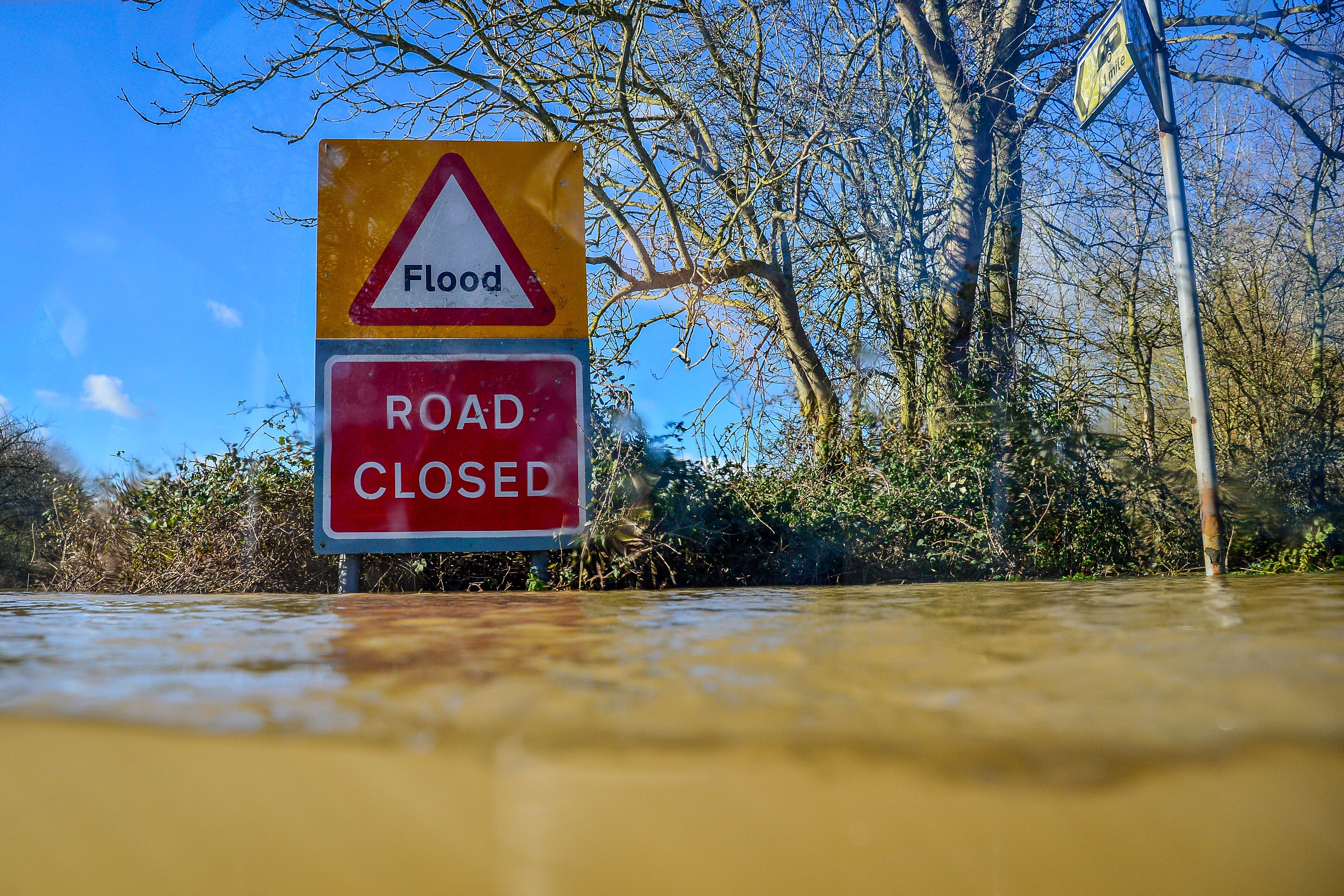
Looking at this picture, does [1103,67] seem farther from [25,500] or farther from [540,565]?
[25,500]

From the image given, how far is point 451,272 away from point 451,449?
0.58 m

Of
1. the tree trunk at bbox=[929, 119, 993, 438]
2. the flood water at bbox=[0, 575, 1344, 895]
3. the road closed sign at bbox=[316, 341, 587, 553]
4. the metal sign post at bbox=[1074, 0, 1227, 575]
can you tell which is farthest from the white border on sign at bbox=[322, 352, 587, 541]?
the tree trunk at bbox=[929, 119, 993, 438]

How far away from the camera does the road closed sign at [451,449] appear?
2463mm

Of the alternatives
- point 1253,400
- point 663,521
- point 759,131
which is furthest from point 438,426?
point 1253,400

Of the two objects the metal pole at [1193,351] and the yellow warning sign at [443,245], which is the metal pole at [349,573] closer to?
the yellow warning sign at [443,245]

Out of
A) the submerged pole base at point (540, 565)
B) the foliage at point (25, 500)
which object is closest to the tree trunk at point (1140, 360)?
the submerged pole base at point (540, 565)

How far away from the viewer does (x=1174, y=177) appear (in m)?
2.85

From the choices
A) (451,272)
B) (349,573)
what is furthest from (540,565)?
(451,272)

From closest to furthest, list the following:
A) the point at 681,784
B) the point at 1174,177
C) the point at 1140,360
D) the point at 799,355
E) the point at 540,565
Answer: the point at 681,784 → the point at 540,565 → the point at 1174,177 → the point at 1140,360 → the point at 799,355

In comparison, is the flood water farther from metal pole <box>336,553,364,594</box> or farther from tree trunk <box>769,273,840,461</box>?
tree trunk <box>769,273,840,461</box>

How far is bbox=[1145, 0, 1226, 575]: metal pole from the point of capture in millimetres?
2650

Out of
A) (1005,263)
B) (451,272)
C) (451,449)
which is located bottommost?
(451,449)

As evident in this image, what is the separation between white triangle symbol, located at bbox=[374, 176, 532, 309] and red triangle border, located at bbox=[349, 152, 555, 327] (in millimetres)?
12

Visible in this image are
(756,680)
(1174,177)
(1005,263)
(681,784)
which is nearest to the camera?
(681,784)
